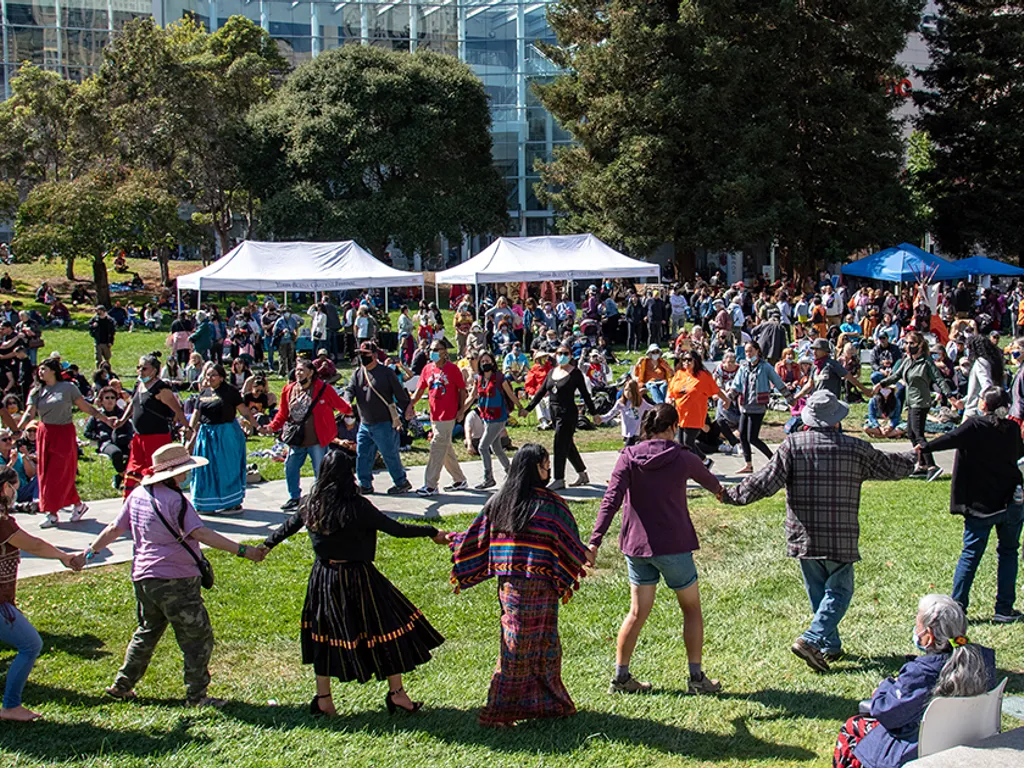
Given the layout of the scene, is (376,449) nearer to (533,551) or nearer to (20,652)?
(20,652)

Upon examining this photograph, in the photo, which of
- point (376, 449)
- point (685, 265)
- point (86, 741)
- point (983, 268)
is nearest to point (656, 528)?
point (86, 741)

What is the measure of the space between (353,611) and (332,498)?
0.62 meters

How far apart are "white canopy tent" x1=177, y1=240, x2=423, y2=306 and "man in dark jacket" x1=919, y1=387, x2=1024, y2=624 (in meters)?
18.3

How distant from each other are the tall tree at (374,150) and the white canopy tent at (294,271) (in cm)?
1429

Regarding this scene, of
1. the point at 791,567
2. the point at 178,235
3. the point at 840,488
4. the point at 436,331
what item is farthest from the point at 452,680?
the point at 178,235

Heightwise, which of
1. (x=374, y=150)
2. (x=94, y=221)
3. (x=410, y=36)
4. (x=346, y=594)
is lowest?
(x=346, y=594)

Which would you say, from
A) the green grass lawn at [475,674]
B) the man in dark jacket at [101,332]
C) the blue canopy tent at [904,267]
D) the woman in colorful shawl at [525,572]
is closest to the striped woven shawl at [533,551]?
the woman in colorful shawl at [525,572]

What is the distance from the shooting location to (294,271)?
24.1 metres

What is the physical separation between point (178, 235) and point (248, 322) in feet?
43.3

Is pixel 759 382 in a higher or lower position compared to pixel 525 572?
higher

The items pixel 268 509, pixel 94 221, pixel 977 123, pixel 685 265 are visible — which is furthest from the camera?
pixel 977 123

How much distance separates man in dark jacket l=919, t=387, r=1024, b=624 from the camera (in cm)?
698

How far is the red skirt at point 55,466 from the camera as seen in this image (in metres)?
10.1

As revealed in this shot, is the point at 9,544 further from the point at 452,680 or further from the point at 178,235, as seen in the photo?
the point at 178,235
